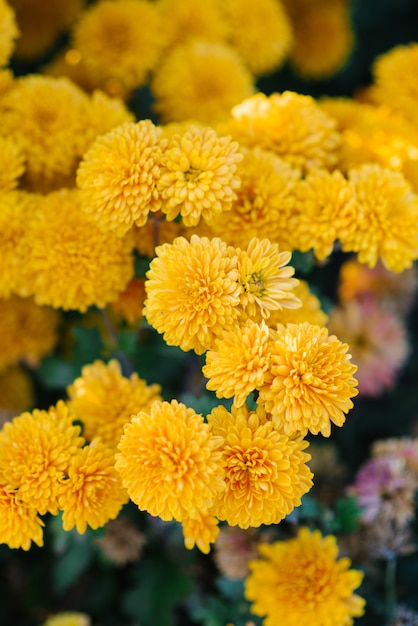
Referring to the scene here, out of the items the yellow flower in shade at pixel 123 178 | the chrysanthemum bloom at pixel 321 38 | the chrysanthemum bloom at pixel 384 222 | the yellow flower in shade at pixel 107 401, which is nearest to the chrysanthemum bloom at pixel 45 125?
the yellow flower in shade at pixel 123 178

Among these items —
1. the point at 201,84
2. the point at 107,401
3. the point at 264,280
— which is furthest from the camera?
the point at 201,84

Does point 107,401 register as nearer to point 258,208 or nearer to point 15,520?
point 15,520

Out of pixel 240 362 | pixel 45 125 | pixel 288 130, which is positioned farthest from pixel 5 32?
pixel 240 362

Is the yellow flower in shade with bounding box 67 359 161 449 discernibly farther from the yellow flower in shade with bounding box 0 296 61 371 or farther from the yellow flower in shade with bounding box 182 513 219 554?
the yellow flower in shade with bounding box 0 296 61 371

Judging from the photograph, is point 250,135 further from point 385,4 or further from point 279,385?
point 385,4

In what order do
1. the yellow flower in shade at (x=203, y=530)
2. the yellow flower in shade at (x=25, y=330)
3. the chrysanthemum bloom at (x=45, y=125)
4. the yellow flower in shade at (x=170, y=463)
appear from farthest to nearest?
the yellow flower in shade at (x=25, y=330) < the chrysanthemum bloom at (x=45, y=125) < the yellow flower in shade at (x=203, y=530) < the yellow flower in shade at (x=170, y=463)

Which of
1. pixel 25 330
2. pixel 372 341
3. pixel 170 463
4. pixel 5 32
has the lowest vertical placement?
pixel 372 341

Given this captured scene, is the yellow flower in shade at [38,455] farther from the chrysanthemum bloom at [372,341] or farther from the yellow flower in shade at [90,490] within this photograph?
the chrysanthemum bloom at [372,341]
